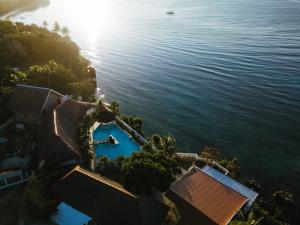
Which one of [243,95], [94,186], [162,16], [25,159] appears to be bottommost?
[25,159]

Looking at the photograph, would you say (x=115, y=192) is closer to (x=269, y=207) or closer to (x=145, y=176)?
(x=145, y=176)

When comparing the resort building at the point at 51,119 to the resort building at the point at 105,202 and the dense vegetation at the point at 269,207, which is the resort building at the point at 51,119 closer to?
the resort building at the point at 105,202

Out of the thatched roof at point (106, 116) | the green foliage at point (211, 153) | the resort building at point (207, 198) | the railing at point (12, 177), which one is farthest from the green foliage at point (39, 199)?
the green foliage at point (211, 153)

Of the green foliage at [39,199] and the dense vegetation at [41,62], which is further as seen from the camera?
the dense vegetation at [41,62]

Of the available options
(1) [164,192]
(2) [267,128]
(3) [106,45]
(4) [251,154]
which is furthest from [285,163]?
(3) [106,45]

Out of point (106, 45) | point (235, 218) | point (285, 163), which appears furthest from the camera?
point (106, 45)

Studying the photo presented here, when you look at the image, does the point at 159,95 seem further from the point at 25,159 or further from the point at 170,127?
the point at 25,159
